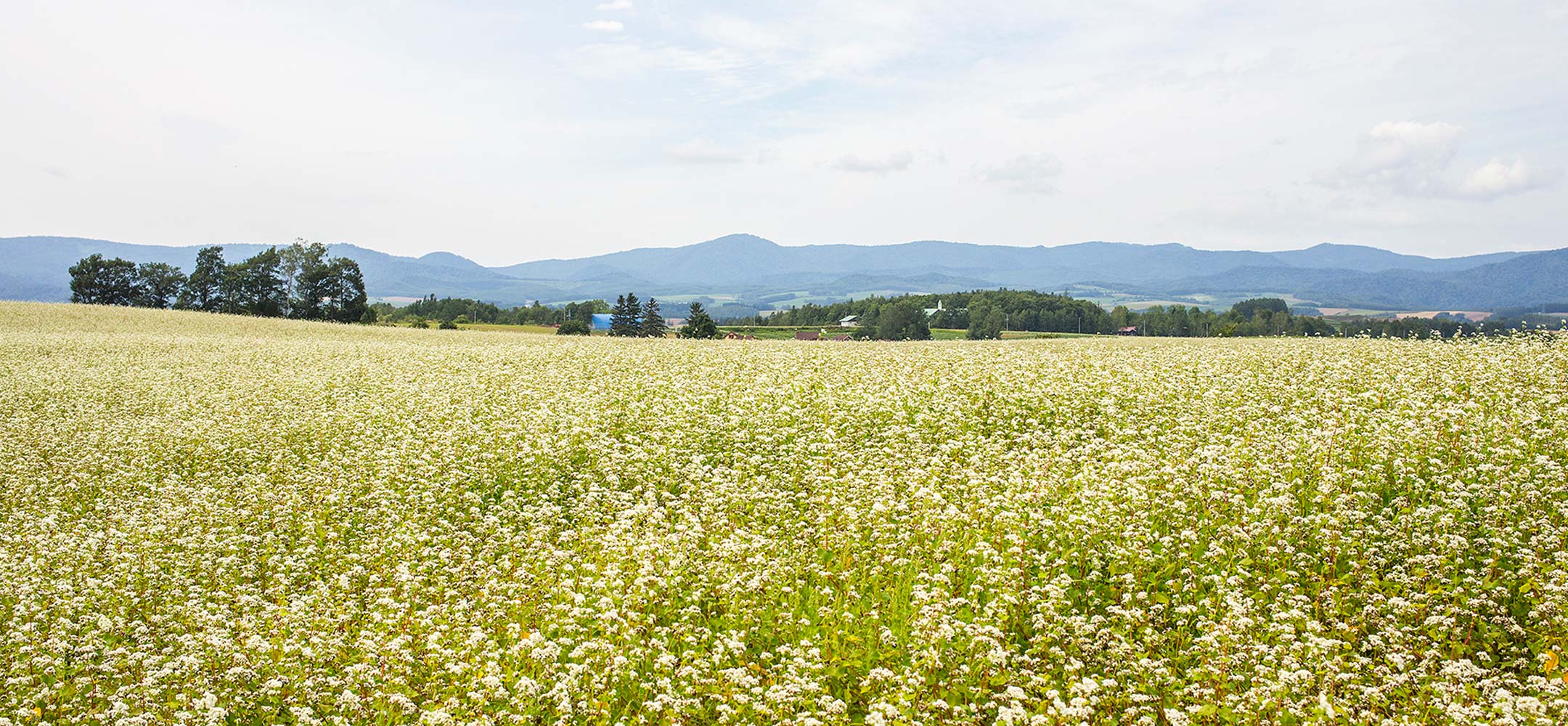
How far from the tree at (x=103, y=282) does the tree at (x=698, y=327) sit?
221 ft

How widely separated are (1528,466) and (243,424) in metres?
21.9

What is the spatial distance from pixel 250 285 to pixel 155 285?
13.9 metres

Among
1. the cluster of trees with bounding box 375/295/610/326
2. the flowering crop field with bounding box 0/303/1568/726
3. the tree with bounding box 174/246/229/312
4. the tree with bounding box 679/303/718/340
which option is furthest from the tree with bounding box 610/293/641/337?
the flowering crop field with bounding box 0/303/1568/726

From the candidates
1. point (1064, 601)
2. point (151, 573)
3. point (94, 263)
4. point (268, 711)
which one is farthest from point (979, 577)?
point (94, 263)

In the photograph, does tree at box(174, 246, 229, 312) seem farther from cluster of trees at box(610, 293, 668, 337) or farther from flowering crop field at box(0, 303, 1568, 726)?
flowering crop field at box(0, 303, 1568, 726)

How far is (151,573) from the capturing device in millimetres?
10844

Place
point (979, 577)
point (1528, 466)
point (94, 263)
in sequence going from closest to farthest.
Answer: point (979, 577)
point (1528, 466)
point (94, 263)

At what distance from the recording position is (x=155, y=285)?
4508 inches

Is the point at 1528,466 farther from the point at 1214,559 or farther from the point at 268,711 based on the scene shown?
the point at 268,711

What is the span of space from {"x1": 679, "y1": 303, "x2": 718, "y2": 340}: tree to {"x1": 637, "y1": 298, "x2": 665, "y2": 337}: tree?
10.9 meters

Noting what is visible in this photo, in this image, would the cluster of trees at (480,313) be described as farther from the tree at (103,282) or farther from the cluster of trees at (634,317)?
the tree at (103,282)

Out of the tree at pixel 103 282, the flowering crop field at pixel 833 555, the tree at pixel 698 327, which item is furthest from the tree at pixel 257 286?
the flowering crop field at pixel 833 555

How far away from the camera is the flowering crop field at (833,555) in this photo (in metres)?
7.53

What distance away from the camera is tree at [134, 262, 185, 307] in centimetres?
11294
